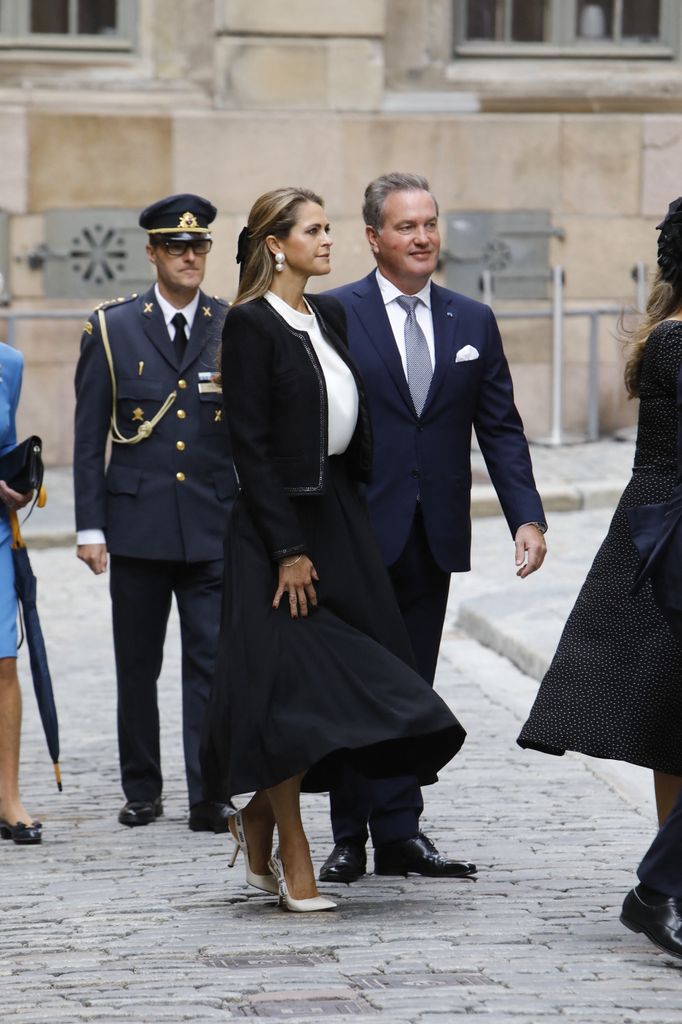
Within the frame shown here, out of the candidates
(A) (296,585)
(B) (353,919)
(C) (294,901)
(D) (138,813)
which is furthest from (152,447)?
(B) (353,919)

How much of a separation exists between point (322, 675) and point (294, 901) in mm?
604

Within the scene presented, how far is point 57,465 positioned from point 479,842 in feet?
31.7

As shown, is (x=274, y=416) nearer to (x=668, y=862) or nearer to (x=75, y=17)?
(x=668, y=862)

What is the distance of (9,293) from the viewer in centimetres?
1566

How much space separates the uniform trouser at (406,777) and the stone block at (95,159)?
32.6 feet

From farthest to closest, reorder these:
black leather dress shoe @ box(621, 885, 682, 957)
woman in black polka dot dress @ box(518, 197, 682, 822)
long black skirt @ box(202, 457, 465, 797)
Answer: long black skirt @ box(202, 457, 465, 797) < woman in black polka dot dress @ box(518, 197, 682, 822) < black leather dress shoe @ box(621, 885, 682, 957)

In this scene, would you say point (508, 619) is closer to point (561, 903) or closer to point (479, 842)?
point (479, 842)

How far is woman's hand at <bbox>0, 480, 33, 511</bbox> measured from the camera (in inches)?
266

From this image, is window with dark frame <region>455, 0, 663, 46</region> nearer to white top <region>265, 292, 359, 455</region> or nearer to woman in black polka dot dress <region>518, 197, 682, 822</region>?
white top <region>265, 292, 359, 455</region>

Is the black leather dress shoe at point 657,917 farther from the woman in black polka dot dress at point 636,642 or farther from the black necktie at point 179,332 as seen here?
the black necktie at point 179,332

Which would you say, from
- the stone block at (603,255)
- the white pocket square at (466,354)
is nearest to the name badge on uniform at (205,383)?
the white pocket square at (466,354)

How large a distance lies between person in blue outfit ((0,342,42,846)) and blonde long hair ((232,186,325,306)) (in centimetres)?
156

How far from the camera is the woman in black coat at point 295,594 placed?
5.31 meters

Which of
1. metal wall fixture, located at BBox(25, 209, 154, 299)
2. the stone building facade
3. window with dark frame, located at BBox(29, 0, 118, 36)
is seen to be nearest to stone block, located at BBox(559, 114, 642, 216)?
the stone building facade
